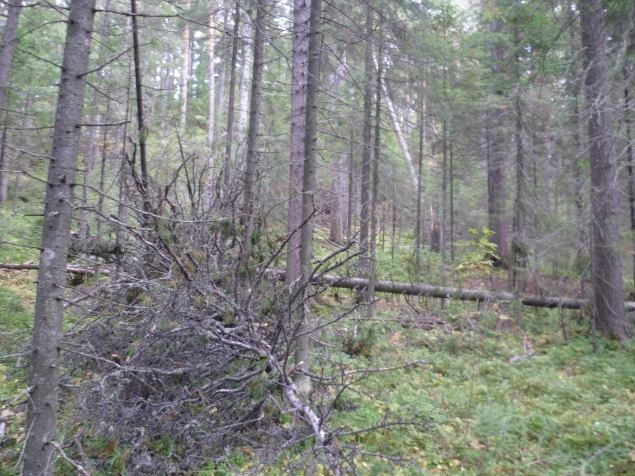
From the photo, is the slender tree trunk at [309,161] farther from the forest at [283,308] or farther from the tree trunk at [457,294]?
the tree trunk at [457,294]

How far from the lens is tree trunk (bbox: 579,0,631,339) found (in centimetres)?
834

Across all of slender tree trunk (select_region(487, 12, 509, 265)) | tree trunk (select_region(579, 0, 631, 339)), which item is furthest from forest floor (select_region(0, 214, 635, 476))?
slender tree trunk (select_region(487, 12, 509, 265))

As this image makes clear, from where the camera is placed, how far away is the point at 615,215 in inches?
332

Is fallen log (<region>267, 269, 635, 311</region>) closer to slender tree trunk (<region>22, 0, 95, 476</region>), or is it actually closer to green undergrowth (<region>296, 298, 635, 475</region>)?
green undergrowth (<region>296, 298, 635, 475</region>)

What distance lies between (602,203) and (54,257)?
9735 mm

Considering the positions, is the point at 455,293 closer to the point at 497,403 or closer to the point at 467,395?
the point at 467,395

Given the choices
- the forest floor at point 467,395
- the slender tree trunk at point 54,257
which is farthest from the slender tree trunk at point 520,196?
the slender tree trunk at point 54,257

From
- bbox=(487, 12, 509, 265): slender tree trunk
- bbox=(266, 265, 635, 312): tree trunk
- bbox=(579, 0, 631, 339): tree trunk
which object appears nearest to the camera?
bbox=(579, 0, 631, 339): tree trunk

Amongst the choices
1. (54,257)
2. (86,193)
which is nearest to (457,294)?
(86,193)

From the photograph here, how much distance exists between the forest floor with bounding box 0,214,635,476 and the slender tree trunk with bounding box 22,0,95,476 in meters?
0.42

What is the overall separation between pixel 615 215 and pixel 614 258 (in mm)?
921

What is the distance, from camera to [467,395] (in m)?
5.89

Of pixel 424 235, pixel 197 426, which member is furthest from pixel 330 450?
pixel 424 235

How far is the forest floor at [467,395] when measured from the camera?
421cm
